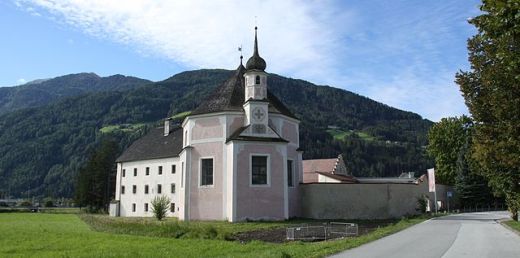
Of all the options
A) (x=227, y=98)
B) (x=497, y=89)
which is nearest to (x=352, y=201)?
(x=227, y=98)

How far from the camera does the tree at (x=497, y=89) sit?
38.0ft

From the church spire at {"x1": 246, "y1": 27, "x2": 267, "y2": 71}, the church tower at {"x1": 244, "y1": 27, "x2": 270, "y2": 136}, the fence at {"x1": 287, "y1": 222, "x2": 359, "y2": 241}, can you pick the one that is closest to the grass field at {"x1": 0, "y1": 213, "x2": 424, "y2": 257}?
the fence at {"x1": 287, "y1": 222, "x2": 359, "y2": 241}

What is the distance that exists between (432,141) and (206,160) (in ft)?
163

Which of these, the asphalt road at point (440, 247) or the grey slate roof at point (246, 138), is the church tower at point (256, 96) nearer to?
the grey slate roof at point (246, 138)

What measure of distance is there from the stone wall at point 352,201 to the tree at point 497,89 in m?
10.00

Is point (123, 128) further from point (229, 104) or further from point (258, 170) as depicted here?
point (258, 170)

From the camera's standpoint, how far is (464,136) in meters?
74.6

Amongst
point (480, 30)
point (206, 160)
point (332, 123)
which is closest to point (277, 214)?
point (206, 160)

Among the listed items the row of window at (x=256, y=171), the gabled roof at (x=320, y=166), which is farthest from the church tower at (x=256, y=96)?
the gabled roof at (x=320, y=166)

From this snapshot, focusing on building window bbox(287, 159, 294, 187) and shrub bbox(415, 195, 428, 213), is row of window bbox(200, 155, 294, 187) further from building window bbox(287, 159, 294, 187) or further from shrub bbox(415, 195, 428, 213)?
shrub bbox(415, 195, 428, 213)

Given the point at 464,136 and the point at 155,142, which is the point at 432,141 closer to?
the point at 464,136

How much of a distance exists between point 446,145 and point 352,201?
43.3m

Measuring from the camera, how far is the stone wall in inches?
1564

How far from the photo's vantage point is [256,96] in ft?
130
